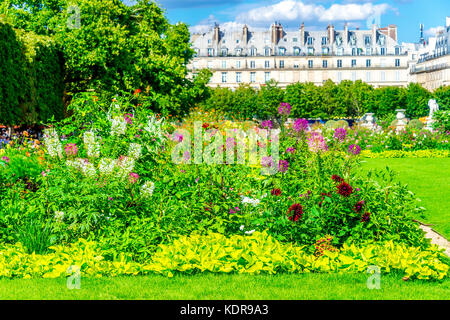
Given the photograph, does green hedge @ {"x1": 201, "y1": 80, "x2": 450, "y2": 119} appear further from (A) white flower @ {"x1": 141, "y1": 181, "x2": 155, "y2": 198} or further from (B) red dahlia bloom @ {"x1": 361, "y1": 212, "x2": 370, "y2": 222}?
(B) red dahlia bloom @ {"x1": 361, "y1": 212, "x2": 370, "y2": 222}

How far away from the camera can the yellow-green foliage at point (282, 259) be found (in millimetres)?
4883

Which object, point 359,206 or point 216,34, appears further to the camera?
point 216,34

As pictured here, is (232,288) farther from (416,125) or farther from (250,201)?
(416,125)

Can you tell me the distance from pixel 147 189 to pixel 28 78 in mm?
13908

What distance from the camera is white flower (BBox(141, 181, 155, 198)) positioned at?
5.86 metres

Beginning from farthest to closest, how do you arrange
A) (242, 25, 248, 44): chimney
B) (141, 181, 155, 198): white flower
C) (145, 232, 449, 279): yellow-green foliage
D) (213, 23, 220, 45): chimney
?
1. (213, 23, 220, 45): chimney
2. (242, 25, 248, 44): chimney
3. (141, 181, 155, 198): white flower
4. (145, 232, 449, 279): yellow-green foliage

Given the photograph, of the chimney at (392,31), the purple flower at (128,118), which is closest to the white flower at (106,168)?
the purple flower at (128,118)

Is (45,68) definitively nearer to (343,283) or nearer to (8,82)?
A: (8,82)

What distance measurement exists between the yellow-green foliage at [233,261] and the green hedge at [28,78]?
39.2 ft

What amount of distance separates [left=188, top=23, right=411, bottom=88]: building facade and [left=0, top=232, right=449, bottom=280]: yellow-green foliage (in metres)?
72.3

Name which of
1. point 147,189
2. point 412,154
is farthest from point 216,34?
point 147,189

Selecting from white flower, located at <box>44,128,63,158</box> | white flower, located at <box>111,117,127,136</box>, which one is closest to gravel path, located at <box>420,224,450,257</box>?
white flower, located at <box>111,117,127,136</box>

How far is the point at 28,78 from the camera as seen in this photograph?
18266 mm

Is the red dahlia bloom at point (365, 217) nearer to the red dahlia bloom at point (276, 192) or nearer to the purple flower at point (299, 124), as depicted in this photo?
the red dahlia bloom at point (276, 192)
